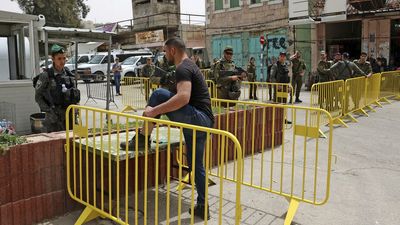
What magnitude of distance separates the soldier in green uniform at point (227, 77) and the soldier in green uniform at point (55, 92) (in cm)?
339

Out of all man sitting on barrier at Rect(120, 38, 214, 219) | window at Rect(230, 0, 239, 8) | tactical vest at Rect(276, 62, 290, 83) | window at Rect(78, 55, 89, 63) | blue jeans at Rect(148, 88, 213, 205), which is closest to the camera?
man sitting on barrier at Rect(120, 38, 214, 219)

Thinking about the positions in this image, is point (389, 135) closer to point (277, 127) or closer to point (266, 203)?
point (277, 127)

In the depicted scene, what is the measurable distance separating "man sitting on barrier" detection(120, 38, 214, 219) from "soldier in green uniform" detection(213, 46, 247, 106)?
372 cm

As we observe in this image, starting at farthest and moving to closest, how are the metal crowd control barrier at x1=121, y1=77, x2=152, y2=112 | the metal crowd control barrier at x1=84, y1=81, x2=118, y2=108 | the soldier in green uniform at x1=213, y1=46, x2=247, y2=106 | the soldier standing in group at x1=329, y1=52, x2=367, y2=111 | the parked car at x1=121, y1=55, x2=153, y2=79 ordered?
1. the parked car at x1=121, y1=55, x2=153, y2=79
2. the metal crowd control barrier at x1=84, y1=81, x2=118, y2=108
3. the metal crowd control barrier at x1=121, y1=77, x2=152, y2=112
4. the soldier standing in group at x1=329, y1=52, x2=367, y2=111
5. the soldier in green uniform at x1=213, y1=46, x2=247, y2=106

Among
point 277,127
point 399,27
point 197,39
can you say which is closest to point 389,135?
point 277,127

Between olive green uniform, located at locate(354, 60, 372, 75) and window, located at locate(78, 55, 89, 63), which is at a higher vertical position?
window, located at locate(78, 55, 89, 63)

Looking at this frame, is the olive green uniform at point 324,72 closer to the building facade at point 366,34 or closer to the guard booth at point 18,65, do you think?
the building facade at point 366,34

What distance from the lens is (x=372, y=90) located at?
1202cm

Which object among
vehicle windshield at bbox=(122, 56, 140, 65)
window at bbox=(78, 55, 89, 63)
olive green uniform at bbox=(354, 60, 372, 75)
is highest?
window at bbox=(78, 55, 89, 63)

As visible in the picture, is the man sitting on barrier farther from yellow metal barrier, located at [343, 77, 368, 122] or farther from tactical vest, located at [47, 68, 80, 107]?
yellow metal barrier, located at [343, 77, 368, 122]

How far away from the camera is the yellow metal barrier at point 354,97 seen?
9.96 meters

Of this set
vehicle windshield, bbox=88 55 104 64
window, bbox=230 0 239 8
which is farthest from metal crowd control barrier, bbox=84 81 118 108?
window, bbox=230 0 239 8

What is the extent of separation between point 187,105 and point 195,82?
0.23 meters

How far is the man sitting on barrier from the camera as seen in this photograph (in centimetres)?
358
